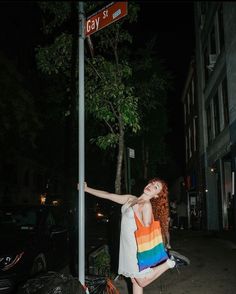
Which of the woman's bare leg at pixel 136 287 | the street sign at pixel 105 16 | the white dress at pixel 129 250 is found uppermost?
the street sign at pixel 105 16

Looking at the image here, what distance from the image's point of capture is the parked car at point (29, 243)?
→ 658 centimetres

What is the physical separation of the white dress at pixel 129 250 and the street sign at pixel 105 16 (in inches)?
95.7

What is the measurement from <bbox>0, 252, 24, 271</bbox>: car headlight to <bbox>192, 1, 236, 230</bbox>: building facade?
10.3m

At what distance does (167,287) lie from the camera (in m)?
7.62

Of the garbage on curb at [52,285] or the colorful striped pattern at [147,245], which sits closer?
the garbage on curb at [52,285]

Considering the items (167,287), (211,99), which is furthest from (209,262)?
(211,99)

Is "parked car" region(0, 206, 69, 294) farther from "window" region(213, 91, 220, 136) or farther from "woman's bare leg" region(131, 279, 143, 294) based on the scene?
"window" region(213, 91, 220, 136)

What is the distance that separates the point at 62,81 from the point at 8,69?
1798mm

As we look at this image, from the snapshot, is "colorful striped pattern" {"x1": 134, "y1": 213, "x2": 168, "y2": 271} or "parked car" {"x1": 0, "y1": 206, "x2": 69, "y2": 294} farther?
"parked car" {"x1": 0, "y1": 206, "x2": 69, "y2": 294}

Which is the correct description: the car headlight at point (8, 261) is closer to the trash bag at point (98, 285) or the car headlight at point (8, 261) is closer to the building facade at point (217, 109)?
the trash bag at point (98, 285)

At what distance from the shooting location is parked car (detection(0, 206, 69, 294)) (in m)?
6.58

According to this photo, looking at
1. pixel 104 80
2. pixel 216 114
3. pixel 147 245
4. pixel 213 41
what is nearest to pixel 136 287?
pixel 147 245

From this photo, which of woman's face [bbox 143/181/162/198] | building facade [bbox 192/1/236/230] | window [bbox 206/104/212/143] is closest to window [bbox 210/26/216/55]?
building facade [bbox 192/1/236/230]

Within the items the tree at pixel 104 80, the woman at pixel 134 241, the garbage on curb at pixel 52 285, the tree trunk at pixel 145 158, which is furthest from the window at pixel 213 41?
the garbage on curb at pixel 52 285
